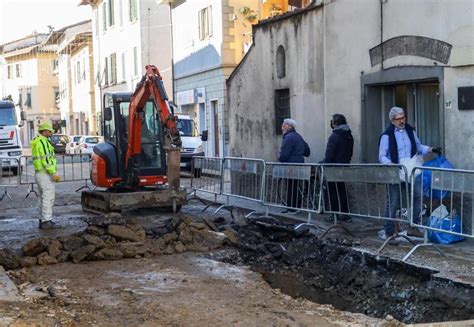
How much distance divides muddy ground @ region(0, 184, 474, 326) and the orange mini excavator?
3.18 meters

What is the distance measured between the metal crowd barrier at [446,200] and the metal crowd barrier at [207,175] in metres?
6.21

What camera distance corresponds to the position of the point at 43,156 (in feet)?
43.7

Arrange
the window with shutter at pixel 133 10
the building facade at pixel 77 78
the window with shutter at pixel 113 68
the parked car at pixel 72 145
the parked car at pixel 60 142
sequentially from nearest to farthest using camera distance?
the window with shutter at pixel 133 10
the parked car at pixel 72 145
the window with shutter at pixel 113 68
the parked car at pixel 60 142
the building facade at pixel 77 78

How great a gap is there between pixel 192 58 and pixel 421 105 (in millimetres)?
20404

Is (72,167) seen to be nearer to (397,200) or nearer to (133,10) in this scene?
(397,200)

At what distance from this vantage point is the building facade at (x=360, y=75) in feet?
35.7

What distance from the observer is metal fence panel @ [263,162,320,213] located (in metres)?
12.1

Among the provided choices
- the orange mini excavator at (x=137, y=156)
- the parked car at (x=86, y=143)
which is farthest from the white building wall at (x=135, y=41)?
the orange mini excavator at (x=137, y=156)

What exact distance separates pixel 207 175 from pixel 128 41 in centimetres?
2857

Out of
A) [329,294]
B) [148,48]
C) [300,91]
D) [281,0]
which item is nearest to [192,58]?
[281,0]

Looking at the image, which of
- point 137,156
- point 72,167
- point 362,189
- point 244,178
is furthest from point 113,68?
point 362,189

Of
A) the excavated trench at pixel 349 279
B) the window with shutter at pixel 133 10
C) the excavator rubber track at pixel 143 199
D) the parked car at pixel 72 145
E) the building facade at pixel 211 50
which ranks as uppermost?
the window with shutter at pixel 133 10

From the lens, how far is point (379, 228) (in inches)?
469

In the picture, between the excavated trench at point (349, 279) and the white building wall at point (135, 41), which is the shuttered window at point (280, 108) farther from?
the white building wall at point (135, 41)
